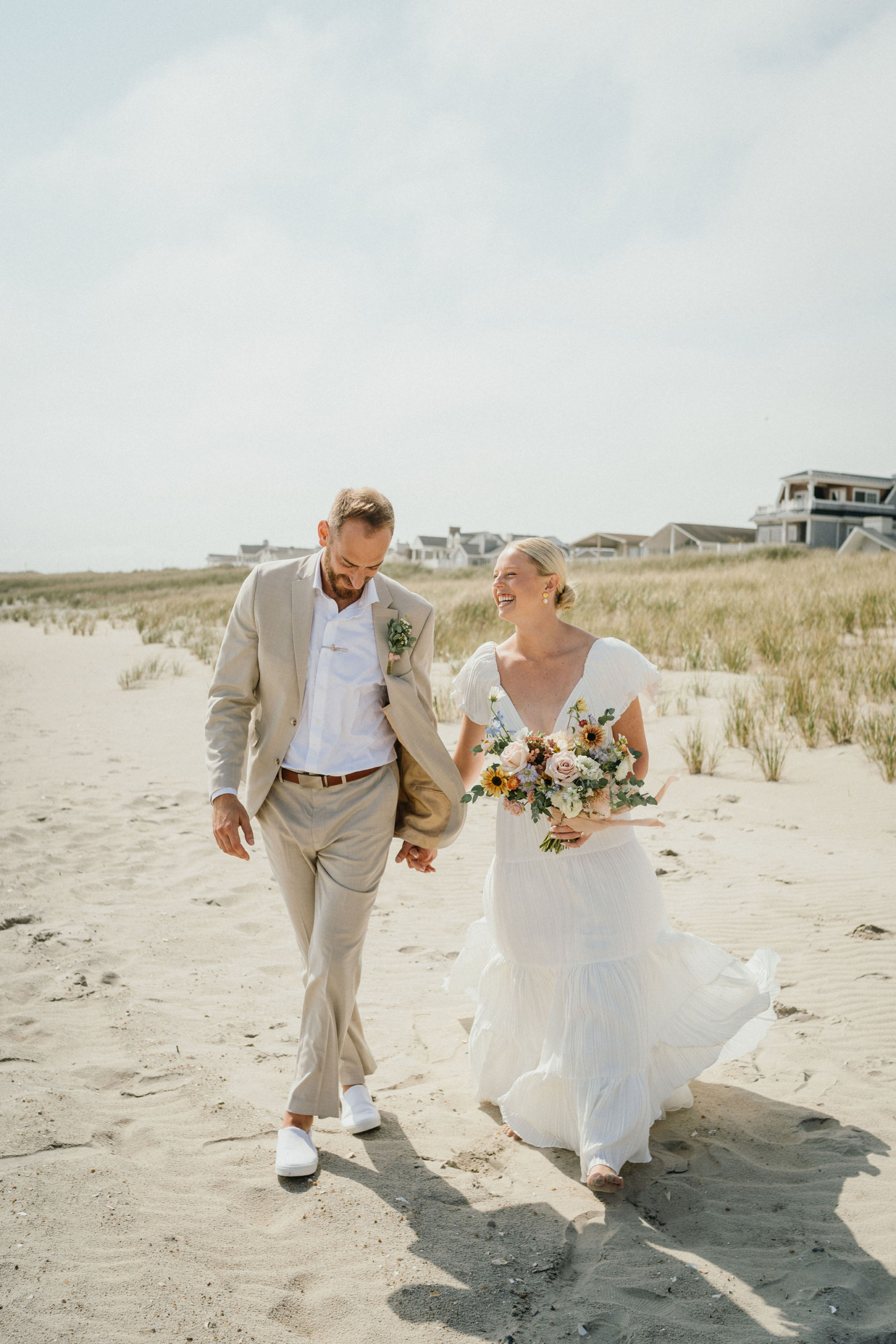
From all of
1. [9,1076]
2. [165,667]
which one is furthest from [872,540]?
[9,1076]

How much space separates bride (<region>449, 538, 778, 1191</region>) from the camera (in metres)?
3.44

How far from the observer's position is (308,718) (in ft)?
11.4

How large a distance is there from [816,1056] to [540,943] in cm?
159

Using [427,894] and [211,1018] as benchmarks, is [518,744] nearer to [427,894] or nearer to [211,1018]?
[211,1018]

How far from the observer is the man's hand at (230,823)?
3.44 meters

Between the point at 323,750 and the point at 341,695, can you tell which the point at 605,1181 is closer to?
the point at 323,750

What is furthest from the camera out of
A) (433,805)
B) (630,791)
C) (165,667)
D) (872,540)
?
(872,540)

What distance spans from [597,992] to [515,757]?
953 millimetres

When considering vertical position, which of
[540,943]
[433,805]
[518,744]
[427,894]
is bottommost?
[427,894]

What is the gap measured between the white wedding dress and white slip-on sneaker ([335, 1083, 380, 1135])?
0.47 meters

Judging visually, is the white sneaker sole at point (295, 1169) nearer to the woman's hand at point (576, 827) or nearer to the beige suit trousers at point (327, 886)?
the beige suit trousers at point (327, 886)

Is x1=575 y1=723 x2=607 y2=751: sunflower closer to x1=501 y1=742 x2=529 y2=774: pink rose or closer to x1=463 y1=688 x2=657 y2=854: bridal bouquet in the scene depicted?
x1=463 y1=688 x2=657 y2=854: bridal bouquet

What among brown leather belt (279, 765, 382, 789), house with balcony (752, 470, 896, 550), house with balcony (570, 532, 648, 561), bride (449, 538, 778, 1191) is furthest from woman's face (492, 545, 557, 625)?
house with balcony (570, 532, 648, 561)

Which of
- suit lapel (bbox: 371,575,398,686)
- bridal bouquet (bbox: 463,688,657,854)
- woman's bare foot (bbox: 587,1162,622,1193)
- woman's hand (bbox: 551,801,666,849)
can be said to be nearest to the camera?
woman's bare foot (bbox: 587,1162,622,1193)
